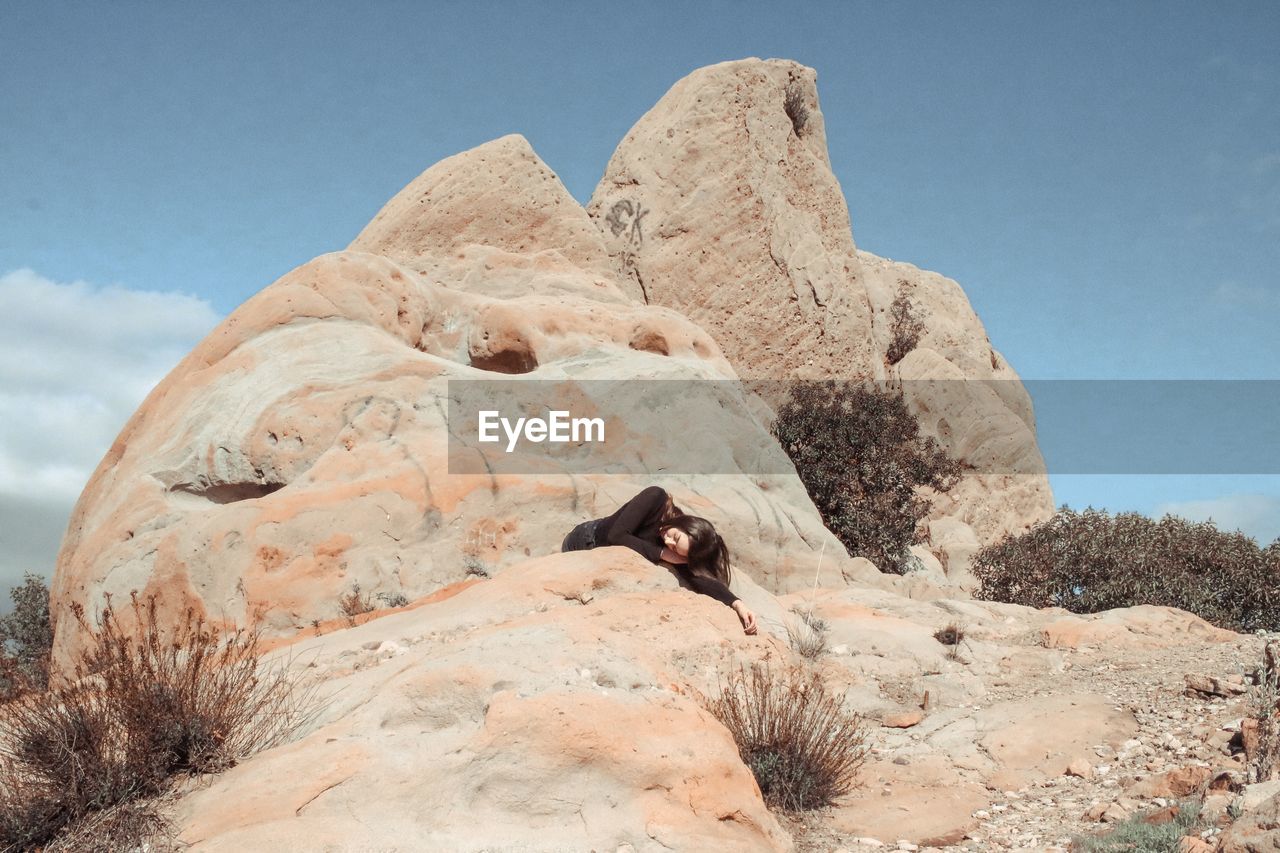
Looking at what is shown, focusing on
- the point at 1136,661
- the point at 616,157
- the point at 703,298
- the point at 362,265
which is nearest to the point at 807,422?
the point at 703,298

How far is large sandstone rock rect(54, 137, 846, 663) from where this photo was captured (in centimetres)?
902

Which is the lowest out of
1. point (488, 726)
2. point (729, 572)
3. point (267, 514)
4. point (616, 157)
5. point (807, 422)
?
point (488, 726)

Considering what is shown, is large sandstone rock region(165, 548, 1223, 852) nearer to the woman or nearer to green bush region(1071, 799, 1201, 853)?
the woman

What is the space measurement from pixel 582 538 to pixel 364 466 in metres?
2.57

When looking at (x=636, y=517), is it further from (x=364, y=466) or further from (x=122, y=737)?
(x=122, y=737)

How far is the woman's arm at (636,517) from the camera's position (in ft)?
25.4

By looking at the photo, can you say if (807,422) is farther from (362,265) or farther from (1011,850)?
(1011,850)

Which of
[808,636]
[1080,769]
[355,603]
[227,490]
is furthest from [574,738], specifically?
[227,490]

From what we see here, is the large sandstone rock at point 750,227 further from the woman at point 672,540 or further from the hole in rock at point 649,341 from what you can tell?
the woman at point 672,540

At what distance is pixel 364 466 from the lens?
31.3 feet

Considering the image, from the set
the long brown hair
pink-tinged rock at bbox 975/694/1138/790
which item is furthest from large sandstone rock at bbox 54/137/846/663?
pink-tinged rock at bbox 975/694/1138/790

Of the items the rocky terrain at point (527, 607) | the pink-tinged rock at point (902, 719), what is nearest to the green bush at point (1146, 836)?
the rocky terrain at point (527, 607)

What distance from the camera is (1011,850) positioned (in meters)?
5.26

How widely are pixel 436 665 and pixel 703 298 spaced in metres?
16.0
